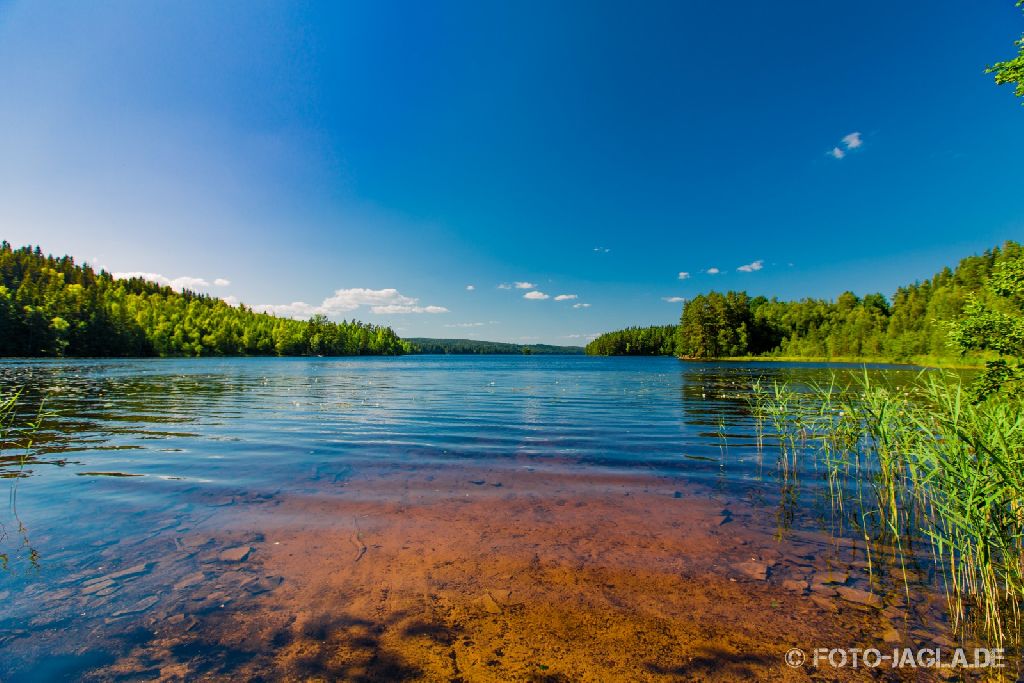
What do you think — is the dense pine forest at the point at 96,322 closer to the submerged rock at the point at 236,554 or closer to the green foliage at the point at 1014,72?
the submerged rock at the point at 236,554

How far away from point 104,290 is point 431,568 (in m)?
215

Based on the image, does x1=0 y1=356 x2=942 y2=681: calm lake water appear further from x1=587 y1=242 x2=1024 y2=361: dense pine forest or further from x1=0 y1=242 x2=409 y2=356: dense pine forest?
x1=0 y1=242 x2=409 y2=356: dense pine forest

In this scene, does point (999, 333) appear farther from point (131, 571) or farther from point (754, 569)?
point (131, 571)

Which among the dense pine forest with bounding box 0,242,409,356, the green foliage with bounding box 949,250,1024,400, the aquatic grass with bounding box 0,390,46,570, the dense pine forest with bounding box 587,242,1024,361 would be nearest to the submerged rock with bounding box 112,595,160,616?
the aquatic grass with bounding box 0,390,46,570

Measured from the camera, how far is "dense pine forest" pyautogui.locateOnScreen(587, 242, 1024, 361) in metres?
97.6

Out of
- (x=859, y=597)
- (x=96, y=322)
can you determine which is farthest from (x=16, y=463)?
(x=96, y=322)

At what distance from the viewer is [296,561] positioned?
270 inches

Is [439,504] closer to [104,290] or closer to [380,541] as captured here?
[380,541]

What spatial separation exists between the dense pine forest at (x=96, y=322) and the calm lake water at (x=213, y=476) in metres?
110

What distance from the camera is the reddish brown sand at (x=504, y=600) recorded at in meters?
4.47

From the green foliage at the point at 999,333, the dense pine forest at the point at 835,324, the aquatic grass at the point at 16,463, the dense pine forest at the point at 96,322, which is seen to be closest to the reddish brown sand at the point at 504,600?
the aquatic grass at the point at 16,463

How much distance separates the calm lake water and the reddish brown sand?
180 millimetres

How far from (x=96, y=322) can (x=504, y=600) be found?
154641mm

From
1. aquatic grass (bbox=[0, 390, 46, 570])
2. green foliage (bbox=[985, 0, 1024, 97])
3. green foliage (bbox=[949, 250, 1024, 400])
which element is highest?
green foliage (bbox=[985, 0, 1024, 97])
